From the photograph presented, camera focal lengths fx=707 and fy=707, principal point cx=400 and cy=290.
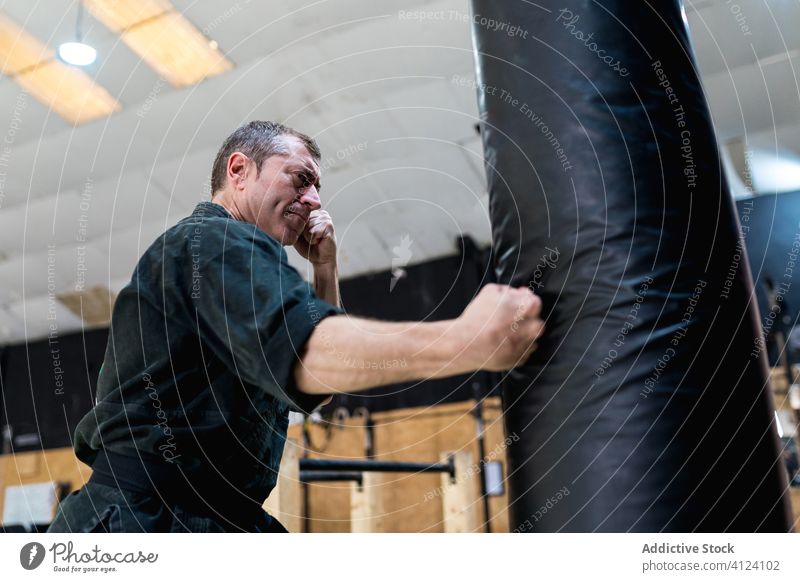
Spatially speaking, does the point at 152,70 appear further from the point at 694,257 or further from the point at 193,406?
the point at 694,257

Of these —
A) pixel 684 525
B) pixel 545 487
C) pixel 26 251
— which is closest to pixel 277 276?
pixel 545 487

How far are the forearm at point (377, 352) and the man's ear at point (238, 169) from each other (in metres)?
0.51

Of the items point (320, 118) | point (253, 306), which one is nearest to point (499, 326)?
point (253, 306)

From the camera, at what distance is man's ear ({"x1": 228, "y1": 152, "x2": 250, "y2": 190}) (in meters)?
1.21

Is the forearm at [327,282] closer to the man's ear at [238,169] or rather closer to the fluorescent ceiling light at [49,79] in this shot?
the man's ear at [238,169]

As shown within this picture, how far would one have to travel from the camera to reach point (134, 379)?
1.00 meters

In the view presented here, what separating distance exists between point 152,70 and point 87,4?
20.5 inches

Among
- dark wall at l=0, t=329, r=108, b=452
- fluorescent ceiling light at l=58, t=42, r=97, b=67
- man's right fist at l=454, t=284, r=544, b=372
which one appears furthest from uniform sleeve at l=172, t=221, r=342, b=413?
dark wall at l=0, t=329, r=108, b=452

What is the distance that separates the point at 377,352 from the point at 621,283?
12.2 inches

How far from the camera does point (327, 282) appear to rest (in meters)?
1.43

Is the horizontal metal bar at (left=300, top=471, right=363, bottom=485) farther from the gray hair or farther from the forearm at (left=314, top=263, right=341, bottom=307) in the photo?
the gray hair

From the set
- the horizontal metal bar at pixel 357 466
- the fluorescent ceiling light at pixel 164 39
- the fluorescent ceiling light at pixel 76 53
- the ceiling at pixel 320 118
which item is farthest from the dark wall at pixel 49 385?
the horizontal metal bar at pixel 357 466

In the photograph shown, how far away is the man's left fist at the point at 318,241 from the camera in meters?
1.38
